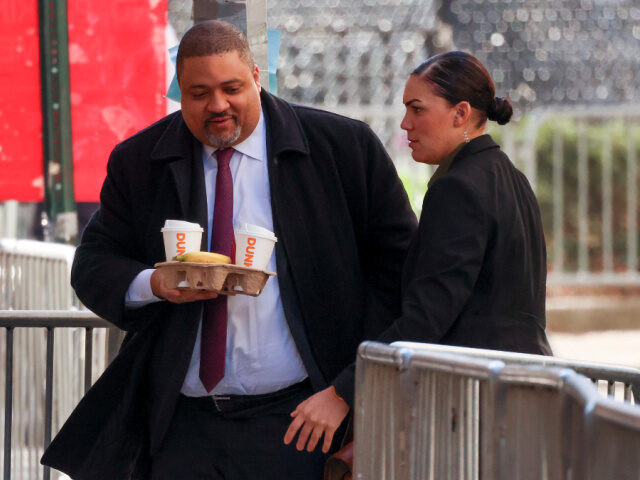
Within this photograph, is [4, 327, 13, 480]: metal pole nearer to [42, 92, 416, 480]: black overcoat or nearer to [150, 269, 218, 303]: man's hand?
[42, 92, 416, 480]: black overcoat

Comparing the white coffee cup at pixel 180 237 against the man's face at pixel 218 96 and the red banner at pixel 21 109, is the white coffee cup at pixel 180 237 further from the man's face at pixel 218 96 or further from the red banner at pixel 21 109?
the red banner at pixel 21 109

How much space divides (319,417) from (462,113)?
2.72 ft

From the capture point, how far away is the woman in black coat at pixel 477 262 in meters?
2.63

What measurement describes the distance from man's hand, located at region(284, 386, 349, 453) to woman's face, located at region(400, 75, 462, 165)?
26.8 inches

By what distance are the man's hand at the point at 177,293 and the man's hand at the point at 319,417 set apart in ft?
1.14

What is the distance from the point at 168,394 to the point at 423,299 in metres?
0.73

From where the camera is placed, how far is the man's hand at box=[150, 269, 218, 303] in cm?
279

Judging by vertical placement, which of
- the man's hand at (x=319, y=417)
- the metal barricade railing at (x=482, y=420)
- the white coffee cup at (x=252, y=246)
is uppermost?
the white coffee cup at (x=252, y=246)

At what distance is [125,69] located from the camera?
16.0 ft

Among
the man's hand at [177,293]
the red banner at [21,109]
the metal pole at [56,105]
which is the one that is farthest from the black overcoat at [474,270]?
the red banner at [21,109]

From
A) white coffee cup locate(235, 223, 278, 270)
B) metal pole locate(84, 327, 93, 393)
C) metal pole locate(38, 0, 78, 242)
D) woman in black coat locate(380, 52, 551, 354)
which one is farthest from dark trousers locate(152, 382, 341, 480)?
metal pole locate(38, 0, 78, 242)

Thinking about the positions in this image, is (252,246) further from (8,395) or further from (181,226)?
(8,395)

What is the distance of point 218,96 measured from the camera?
2.94 meters

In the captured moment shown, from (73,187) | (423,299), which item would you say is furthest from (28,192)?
(423,299)
